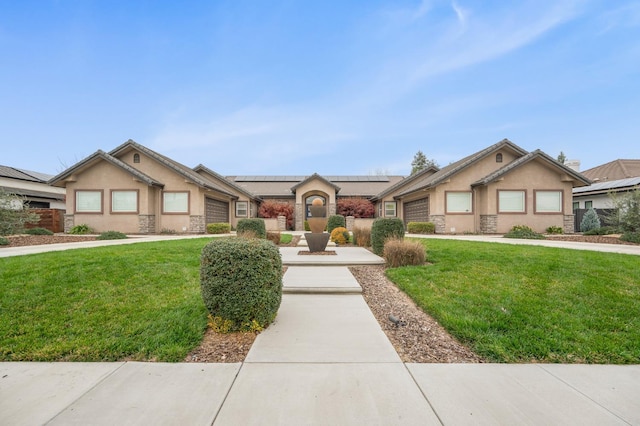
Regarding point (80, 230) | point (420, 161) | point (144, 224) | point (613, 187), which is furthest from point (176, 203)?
point (420, 161)

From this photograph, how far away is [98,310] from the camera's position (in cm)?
423

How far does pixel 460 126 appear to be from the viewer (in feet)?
73.7

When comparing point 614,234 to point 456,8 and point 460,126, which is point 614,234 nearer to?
point 460,126

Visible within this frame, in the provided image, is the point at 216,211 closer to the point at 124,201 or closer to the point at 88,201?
the point at 124,201

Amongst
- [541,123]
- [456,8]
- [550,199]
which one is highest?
[456,8]

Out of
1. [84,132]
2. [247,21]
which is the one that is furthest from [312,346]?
[84,132]

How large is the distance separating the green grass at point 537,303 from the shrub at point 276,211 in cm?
2033

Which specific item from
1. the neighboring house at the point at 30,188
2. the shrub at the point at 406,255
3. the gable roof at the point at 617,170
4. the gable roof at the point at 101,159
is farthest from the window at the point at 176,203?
the gable roof at the point at 617,170

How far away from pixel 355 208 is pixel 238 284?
Result: 23.7 m

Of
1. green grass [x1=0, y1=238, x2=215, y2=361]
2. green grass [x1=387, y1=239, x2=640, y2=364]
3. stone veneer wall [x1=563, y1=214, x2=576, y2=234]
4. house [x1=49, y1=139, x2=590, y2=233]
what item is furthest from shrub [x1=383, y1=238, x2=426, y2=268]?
stone veneer wall [x1=563, y1=214, x2=576, y2=234]

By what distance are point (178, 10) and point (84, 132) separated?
67.0ft

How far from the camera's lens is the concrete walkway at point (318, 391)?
85.3 inches

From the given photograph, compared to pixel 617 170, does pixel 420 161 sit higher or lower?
higher

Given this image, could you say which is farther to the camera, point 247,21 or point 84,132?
point 84,132
